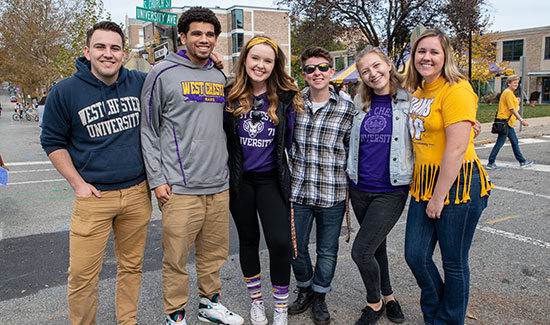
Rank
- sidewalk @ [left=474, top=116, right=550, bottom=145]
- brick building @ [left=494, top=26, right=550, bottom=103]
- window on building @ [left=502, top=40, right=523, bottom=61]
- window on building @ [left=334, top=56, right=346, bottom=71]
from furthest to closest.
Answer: window on building @ [left=334, top=56, right=346, bottom=71] → window on building @ [left=502, top=40, right=523, bottom=61] → brick building @ [left=494, top=26, right=550, bottom=103] → sidewalk @ [left=474, top=116, right=550, bottom=145]

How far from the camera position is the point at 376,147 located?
2803mm

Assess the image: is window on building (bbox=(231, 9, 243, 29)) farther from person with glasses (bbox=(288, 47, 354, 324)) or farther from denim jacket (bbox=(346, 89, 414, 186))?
denim jacket (bbox=(346, 89, 414, 186))

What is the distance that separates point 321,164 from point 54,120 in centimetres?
177

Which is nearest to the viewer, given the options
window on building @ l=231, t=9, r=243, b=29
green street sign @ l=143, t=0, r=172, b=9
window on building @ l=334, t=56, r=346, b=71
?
green street sign @ l=143, t=0, r=172, b=9

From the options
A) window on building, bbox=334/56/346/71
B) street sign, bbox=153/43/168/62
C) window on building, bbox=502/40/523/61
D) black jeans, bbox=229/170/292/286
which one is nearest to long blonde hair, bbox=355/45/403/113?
black jeans, bbox=229/170/292/286

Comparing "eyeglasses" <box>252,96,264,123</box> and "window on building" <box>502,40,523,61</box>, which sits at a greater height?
"window on building" <box>502,40,523,61</box>

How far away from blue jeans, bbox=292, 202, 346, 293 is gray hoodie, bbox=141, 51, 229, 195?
701 mm

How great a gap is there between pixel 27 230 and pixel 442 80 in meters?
5.28

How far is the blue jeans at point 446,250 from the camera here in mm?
2529

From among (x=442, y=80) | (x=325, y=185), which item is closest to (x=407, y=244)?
(x=325, y=185)

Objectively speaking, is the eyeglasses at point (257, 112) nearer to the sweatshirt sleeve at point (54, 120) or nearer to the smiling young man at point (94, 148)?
the smiling young man at point (94, 148)

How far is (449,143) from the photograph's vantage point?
2.40 m

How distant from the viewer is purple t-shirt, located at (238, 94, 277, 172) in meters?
2.85

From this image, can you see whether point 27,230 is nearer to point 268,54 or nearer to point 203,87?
point 203,87
